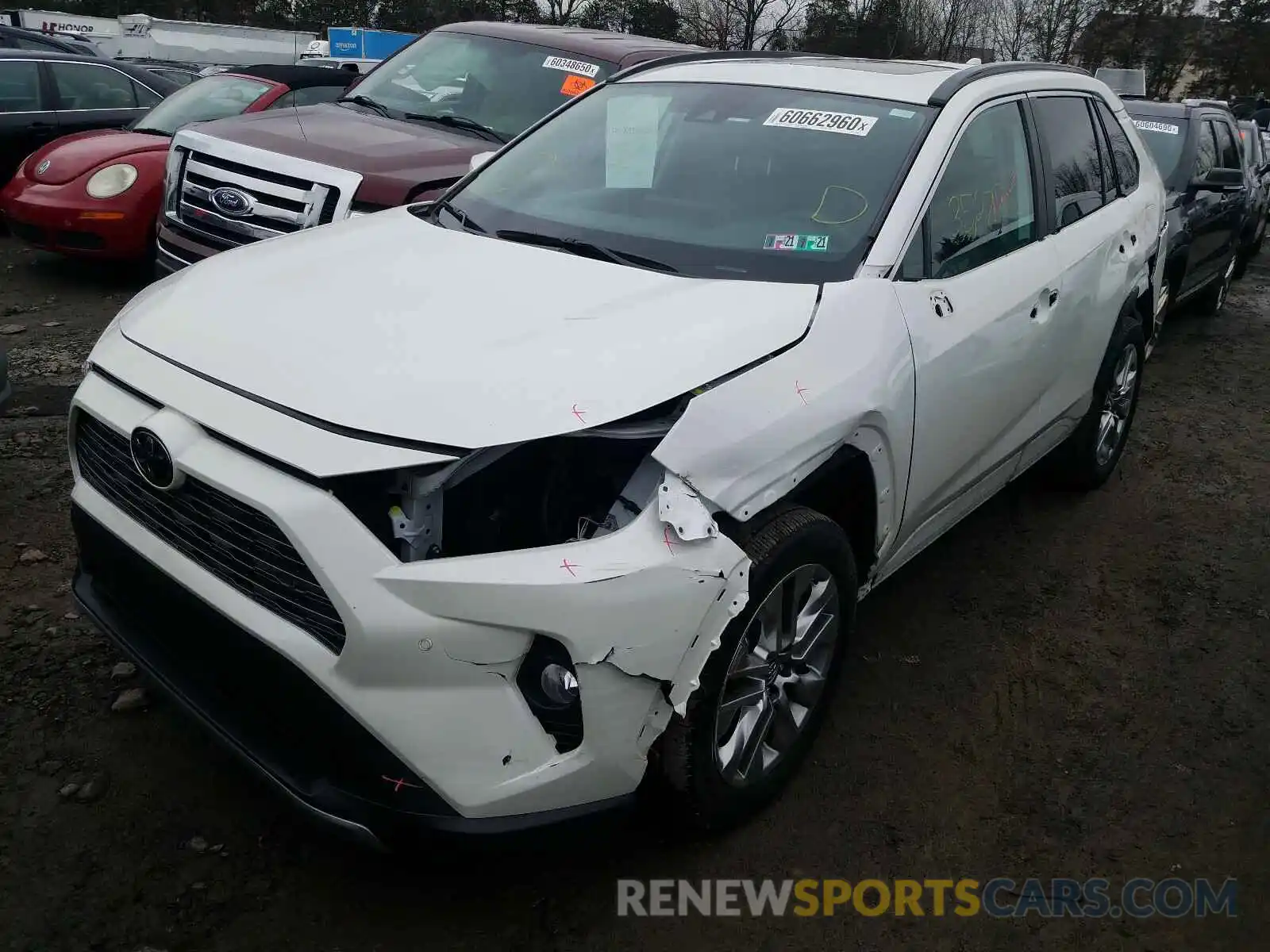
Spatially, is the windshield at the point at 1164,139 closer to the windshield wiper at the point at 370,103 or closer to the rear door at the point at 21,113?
the windshield wiper at the point at 370,103

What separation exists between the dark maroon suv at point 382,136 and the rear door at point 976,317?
2870 millimetres

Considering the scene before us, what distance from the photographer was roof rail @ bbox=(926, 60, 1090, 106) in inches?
128

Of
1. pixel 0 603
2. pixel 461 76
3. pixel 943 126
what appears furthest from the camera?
pixel 461 76

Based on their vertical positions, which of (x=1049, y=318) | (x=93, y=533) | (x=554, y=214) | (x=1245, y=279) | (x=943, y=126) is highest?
(x=943, y=126)

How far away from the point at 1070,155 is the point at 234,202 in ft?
13.3

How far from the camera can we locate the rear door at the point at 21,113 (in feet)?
28.6

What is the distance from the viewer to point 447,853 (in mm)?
2066

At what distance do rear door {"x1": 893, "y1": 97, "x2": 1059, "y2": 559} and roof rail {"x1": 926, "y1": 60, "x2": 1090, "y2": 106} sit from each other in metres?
0.11

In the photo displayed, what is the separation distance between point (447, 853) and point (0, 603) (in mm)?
2238

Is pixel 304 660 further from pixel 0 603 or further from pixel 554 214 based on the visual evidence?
pixel 0 603

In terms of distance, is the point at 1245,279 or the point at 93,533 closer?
the point at 93,533

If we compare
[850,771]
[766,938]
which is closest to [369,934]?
[766,938]

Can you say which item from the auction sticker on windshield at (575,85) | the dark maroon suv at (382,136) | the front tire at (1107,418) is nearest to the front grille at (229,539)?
the dark maroon suv at (382,136)

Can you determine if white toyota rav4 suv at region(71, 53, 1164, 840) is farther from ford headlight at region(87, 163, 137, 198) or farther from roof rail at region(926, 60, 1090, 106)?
ford headlight at region(87, 163, 137, 198)
